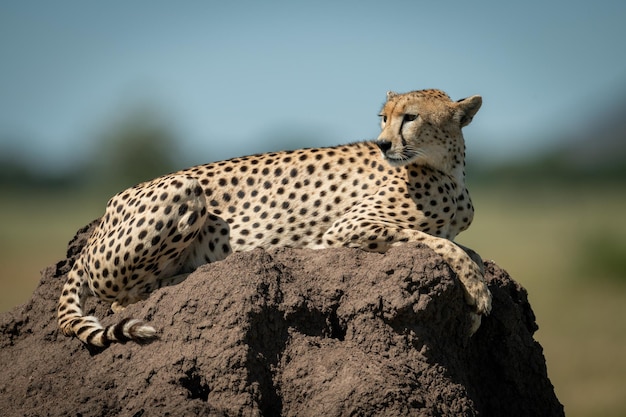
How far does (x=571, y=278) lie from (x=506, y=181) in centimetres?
2503

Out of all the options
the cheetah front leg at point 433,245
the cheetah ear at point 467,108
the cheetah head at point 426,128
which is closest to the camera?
the cheetah front leg at point 433,245

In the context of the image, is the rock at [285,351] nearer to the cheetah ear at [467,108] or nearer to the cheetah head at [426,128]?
the cheetah head at [426,128]

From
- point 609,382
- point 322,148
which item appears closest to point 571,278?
point 609,382

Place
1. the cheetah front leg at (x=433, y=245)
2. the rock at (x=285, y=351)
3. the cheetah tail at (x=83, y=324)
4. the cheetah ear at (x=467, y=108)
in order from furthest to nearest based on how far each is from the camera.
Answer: the cheetah ear at (x=467, y=108)
the cheetah front leg at (x=433, y=245)
the cheetah tail at (x=83, y=324)
the rock at (x=285, y=351)

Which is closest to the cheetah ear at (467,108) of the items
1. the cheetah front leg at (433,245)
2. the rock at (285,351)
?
the cheetah front leg at (433,245)

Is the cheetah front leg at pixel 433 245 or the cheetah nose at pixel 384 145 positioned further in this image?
the cheetah nose at pixel 384 145

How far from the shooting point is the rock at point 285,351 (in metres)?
5.34

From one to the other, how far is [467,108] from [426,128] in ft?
1.32

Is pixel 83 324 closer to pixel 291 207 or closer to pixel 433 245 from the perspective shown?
pixel 291 207

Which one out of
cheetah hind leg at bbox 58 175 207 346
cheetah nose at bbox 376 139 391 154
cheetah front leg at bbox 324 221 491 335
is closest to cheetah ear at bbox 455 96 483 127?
cheetah nose at bbox 376 139 391 154

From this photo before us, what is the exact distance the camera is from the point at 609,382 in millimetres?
18781

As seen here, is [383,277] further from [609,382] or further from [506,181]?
[506,181]

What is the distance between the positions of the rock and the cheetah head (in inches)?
33.8

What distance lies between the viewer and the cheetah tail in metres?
5.70
